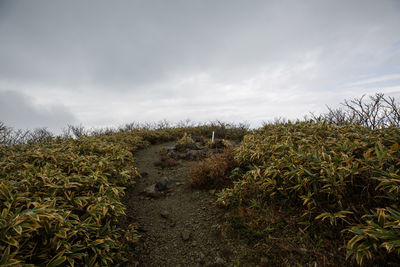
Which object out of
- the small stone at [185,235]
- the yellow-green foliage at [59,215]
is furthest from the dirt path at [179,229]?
the yellow-green foliage at [59,215]

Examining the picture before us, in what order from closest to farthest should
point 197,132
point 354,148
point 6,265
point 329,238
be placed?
point 6,265 < point 329,238 < point 354,148 < point 197,132

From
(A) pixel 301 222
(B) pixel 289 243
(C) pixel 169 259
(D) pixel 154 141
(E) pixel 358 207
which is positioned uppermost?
(D) pixel 154 141

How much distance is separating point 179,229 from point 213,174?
5.00 ft

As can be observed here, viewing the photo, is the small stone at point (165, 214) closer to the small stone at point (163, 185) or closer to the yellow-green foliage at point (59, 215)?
the yellow-green foliage at point (59, 215)

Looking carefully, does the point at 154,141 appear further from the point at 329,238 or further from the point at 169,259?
the point at 329,238

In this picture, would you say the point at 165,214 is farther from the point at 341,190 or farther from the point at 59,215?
the point at 341,190

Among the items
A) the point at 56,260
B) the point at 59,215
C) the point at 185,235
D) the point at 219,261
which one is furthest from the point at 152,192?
the point at 56,260

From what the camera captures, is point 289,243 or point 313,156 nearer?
point 289,243

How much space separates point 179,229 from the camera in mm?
3297

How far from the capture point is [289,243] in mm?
2369

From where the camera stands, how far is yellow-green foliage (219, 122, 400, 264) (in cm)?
194

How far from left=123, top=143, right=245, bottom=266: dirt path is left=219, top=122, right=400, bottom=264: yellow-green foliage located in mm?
520

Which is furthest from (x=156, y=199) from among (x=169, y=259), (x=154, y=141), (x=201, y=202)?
(x=154, y=141)

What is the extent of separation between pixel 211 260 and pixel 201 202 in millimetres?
1431
